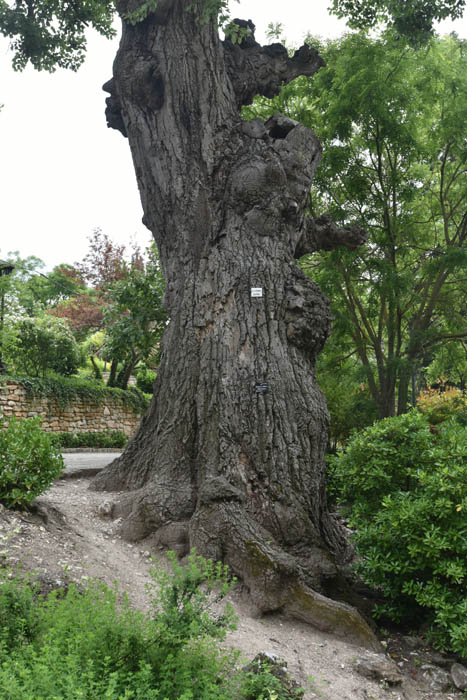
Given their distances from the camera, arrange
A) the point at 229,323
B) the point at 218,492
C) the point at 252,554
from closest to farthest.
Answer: the point at 252,554 → the point at 218,492 → the point at 229,323

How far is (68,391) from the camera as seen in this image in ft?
56.5

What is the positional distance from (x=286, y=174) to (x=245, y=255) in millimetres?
1113

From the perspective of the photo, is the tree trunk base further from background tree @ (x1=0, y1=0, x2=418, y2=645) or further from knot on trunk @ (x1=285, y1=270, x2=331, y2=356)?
knot on trunk @ (x1=285, y1=270, x2=331, y2=356)

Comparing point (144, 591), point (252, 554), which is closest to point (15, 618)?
point (144, 591)

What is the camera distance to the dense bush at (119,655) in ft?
6.98

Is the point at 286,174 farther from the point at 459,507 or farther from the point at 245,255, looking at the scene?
the point at 459,507

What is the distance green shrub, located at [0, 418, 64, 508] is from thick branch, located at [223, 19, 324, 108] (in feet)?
16.3

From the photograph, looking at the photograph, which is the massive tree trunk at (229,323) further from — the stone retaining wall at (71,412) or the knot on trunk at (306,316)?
the stone retaining wall at (71,412)

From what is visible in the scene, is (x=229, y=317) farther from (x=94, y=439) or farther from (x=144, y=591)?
(x=94, y=439)

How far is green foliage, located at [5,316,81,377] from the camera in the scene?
17.9 m

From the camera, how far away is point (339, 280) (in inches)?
383

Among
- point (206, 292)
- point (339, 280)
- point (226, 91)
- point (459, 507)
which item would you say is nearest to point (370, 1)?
point (226, 91)

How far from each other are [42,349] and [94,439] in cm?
395

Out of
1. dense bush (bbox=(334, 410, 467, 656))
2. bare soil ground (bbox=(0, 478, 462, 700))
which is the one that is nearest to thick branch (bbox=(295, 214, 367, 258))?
dense bush (bbox=(334, 410, 467, 656))
